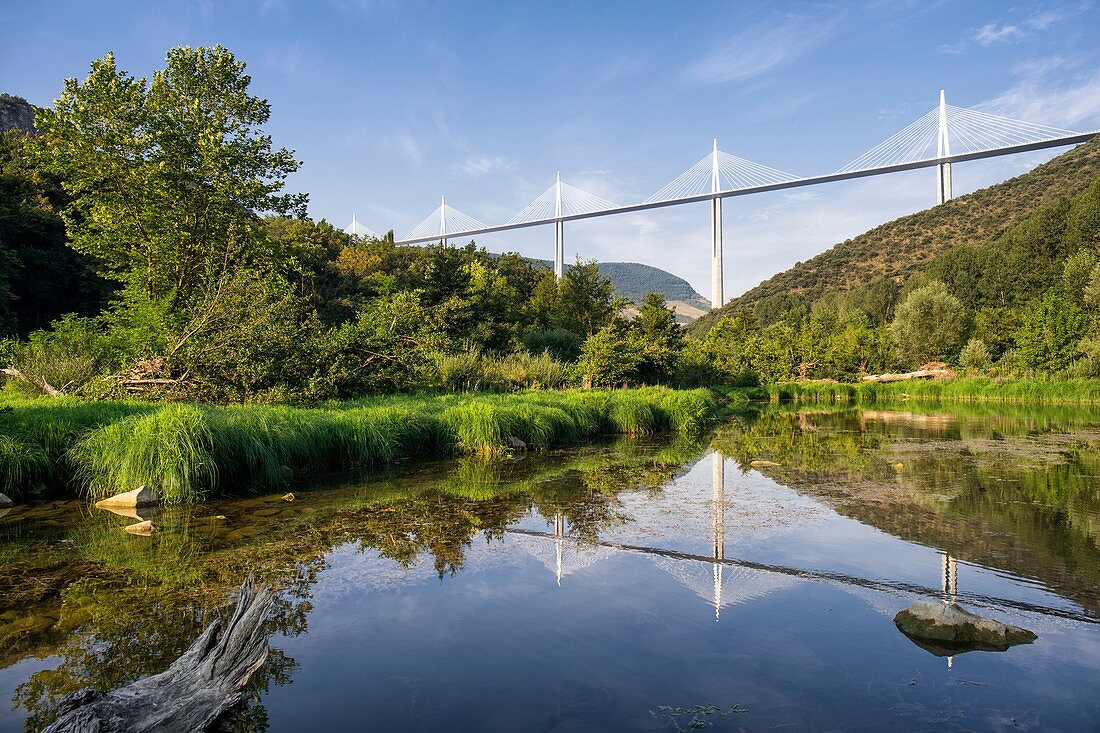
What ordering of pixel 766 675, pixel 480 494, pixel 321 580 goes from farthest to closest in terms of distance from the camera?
1. pixel 480 494
2. pixel 321 580
3. pixel 766 675

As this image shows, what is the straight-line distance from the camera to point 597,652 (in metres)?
3.28

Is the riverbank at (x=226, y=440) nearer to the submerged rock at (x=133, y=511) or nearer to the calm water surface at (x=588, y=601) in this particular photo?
the submerged rock at (x=133, y=511)

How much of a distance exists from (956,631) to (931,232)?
216ft

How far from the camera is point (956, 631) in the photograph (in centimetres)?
333

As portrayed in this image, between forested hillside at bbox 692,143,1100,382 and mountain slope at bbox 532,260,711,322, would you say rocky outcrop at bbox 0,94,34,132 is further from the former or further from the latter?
mountain slope at bbox 532,260,711,322

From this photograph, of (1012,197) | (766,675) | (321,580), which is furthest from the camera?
(1012,197)

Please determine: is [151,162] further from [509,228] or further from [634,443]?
[509,228]

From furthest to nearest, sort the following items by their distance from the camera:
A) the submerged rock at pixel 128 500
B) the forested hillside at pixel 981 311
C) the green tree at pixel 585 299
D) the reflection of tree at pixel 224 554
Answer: the forested hillside at pixel 981 311
the green tree at pixel 585 299
the submerged rock at pixel 128 500
the reflection of tree at pixel 224 554

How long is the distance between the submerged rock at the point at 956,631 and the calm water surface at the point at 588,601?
2.9 inches

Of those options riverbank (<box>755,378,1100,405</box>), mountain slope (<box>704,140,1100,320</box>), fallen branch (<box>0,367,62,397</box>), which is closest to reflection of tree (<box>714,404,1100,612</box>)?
riverbank (<box>755,378,1100,405</box>)

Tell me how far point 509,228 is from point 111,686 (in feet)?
234

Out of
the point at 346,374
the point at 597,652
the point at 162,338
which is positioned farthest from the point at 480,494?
the point at 162,338

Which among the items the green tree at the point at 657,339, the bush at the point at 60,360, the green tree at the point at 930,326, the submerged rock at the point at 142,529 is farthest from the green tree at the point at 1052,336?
the bush at the point at 60,360

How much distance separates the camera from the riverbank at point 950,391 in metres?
24.9
